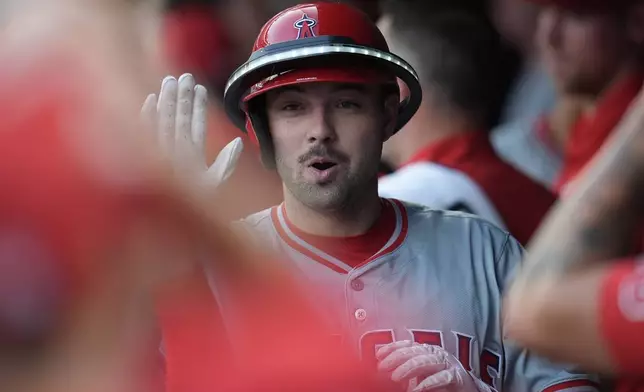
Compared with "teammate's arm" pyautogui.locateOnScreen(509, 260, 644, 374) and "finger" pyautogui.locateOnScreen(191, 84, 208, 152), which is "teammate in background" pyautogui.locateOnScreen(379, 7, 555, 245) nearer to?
"finger" pyautogui.locateOnScreen(191, 84, 208, 152)

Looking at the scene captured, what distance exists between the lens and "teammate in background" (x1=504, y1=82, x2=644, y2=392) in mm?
1253

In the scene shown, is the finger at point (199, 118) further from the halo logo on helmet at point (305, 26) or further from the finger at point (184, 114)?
the halo logo on helmet at point (305, 26)

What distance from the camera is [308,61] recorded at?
2.38m

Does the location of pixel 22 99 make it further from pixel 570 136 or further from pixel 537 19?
pixel 570 136

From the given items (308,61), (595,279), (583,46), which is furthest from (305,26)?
(583,46)

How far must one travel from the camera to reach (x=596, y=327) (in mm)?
1248

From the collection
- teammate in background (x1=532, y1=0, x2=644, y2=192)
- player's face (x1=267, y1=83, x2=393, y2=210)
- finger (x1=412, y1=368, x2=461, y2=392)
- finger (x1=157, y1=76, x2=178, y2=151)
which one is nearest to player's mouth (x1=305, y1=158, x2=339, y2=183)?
player's face (x1=267, y1=83, x2=393, y2=210)

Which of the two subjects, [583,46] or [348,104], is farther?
[583,46]

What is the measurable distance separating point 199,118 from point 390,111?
1.94 feet

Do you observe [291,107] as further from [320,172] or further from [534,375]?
[534,375]

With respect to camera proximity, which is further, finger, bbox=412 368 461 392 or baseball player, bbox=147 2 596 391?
baseball player, bbox=147 2 596 391

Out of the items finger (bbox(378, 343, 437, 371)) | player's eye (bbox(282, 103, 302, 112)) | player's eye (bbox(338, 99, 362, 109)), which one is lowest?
finger (bbox(378, 343, 437, 371))

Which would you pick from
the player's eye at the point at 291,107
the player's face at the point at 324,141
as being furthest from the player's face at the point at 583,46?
the player's eye at the point at 291,107

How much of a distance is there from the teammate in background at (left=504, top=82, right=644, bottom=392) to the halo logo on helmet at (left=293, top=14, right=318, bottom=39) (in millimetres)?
1148
